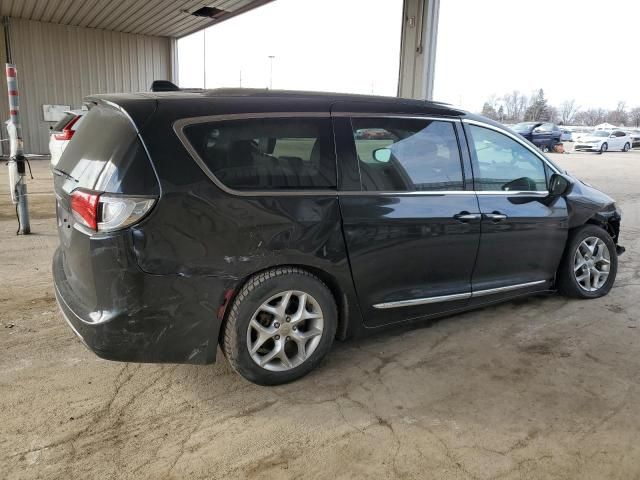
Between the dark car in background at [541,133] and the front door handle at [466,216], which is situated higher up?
the dark car in background at [541,133]

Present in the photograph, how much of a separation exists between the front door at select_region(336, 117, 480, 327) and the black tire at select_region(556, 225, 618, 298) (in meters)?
1.27

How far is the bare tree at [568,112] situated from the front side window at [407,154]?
100m

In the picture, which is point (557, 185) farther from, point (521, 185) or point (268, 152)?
point (268, 152)

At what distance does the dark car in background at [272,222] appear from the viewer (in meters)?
2.55

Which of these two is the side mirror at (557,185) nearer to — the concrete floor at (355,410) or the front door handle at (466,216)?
the front door handle at (466,216)

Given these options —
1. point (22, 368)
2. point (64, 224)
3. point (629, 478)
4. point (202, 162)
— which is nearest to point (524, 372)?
point (629, 478)

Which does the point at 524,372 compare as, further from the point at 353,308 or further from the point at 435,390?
the point at 353,308

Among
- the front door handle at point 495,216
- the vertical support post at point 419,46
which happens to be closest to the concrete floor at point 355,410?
the front door handle at point 495,216

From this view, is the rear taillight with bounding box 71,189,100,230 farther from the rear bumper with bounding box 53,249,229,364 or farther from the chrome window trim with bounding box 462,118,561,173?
the chrome window trim with bounding box 462,118,561,173

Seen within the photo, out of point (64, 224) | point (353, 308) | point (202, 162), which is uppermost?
point (202, 162)

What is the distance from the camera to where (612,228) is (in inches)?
189

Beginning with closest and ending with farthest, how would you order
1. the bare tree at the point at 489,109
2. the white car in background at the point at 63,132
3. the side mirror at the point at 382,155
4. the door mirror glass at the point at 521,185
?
the side mirror at the point at 382,155, the door mirror glass at the point at 521,185, the white car in background at the point at 63,132, the bare tree at the point at 489,109

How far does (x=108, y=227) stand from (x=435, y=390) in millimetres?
2053

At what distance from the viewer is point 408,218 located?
3.26 m
